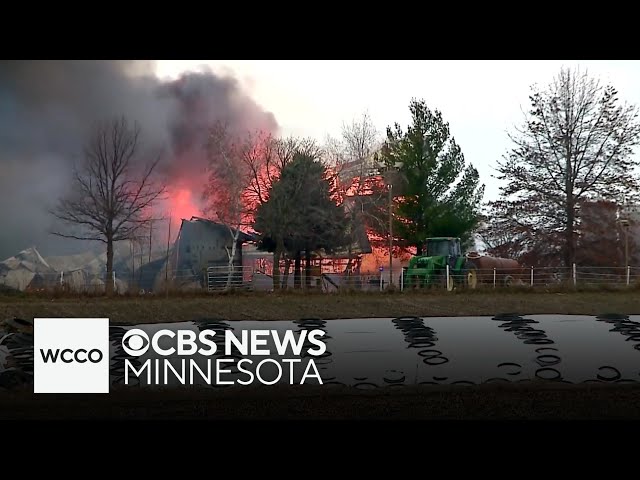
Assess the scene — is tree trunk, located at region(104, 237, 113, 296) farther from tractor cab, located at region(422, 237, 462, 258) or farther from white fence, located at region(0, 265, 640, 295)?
tractor cab, located at region(422, 237, 462, 258)

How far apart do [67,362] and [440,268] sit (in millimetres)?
8760

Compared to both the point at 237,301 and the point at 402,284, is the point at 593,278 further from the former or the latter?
the point at 237,301

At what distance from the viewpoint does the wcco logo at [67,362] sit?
559 cm

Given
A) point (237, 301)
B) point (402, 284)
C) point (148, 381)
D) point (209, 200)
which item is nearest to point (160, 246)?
point (209, 200)

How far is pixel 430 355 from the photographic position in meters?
5.97

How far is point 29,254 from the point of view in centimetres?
1017

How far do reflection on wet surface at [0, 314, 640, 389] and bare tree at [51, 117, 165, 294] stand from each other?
13.6 ft

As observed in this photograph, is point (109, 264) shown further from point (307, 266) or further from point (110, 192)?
point (307, 266)

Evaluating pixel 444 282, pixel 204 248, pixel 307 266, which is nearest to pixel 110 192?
pixel 204 248

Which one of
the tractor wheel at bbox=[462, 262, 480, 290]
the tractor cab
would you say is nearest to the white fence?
the tractor wheel at bbox=[462, 262, 480, 290]

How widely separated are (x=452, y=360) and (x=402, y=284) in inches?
272

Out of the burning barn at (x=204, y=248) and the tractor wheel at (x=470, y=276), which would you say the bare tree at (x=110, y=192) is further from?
the tractor wheel at (x=470, y=276)

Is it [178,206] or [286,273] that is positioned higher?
[178,206]

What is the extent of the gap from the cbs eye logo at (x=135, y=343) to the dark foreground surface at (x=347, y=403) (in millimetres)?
400
